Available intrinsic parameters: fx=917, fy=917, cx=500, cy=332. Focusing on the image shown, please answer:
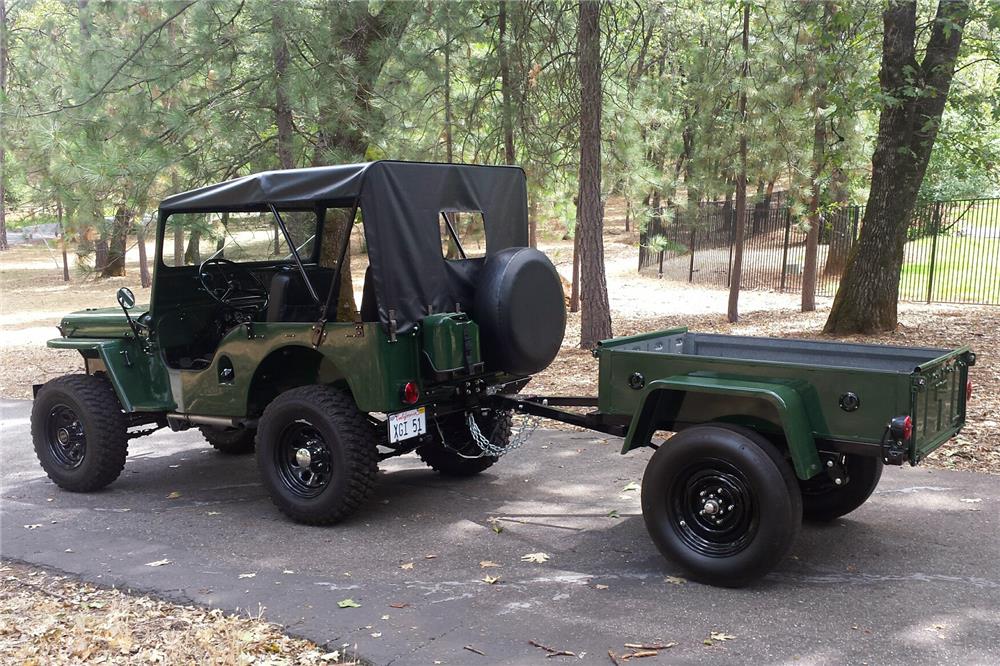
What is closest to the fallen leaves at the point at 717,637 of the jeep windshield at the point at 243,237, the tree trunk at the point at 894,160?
the jeep windshield at the point at 243,237

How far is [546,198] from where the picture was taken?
53.1 ft

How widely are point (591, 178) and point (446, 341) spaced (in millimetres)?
6281

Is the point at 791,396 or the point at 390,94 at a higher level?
the point at 390,94

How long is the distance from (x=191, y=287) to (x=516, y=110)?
6456 millimetres

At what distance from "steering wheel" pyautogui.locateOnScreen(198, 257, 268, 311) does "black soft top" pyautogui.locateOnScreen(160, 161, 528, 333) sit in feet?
2.11

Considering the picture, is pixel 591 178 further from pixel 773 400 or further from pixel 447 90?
pixel 773 400

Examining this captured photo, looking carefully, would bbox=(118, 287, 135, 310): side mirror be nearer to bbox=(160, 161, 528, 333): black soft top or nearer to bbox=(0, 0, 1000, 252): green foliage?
bbox=(160, 161, 528, 333): black soft top

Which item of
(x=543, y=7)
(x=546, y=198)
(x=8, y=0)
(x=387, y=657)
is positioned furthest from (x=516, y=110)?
(x=8, y=0)

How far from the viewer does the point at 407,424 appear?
5637 mm

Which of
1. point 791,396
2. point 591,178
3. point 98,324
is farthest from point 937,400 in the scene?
point 591,178

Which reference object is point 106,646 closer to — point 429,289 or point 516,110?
point 429,289

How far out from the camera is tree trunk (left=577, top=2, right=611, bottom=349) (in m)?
11.0

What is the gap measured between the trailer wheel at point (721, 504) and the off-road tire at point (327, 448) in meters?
1.80

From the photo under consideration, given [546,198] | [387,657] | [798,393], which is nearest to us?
[387,657]
